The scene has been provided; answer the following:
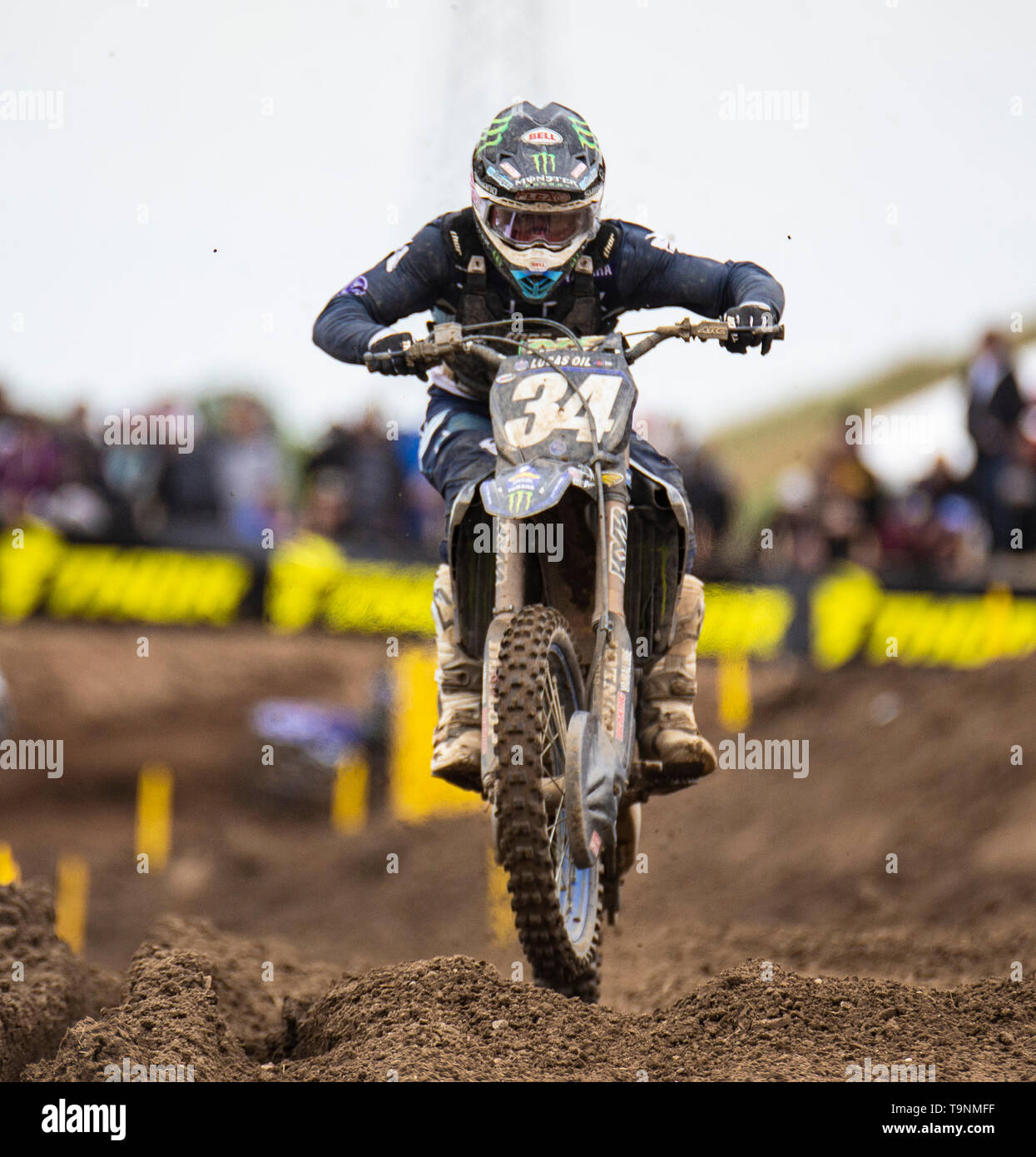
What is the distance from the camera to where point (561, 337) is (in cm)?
700

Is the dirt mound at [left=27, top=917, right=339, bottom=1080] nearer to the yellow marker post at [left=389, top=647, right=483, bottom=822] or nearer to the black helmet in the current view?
the black helmet

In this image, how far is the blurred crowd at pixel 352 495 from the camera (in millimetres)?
15352

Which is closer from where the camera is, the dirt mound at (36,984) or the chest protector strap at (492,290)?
the dirt mound at (36,984)

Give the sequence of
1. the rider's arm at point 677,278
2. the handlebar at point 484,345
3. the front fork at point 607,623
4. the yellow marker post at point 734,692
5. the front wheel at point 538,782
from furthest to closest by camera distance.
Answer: the yellow marker post at point 734,692 < the rider's arm at point 677,278 < the handlebar at point 484,345 < the front fork at point 607,623 < the front wheel at point 538,782

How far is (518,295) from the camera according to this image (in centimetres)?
714

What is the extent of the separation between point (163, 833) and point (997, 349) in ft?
28.6

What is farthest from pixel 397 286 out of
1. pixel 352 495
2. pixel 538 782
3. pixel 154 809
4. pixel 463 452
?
pixel 154 809

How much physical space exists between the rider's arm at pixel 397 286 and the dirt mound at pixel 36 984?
112 inches

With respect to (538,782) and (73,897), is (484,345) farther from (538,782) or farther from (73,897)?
(73,897)

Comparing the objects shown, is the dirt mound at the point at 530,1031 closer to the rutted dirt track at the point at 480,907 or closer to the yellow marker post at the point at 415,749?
the rutted dirt track at the point at 480,907

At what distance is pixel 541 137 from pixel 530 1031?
3.38m

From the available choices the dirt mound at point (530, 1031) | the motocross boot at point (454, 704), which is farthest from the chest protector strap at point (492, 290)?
the dirt mound at point (530, 1031)

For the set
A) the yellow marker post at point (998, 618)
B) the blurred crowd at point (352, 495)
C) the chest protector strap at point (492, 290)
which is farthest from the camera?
the yellow marker post at point (998, 618)
